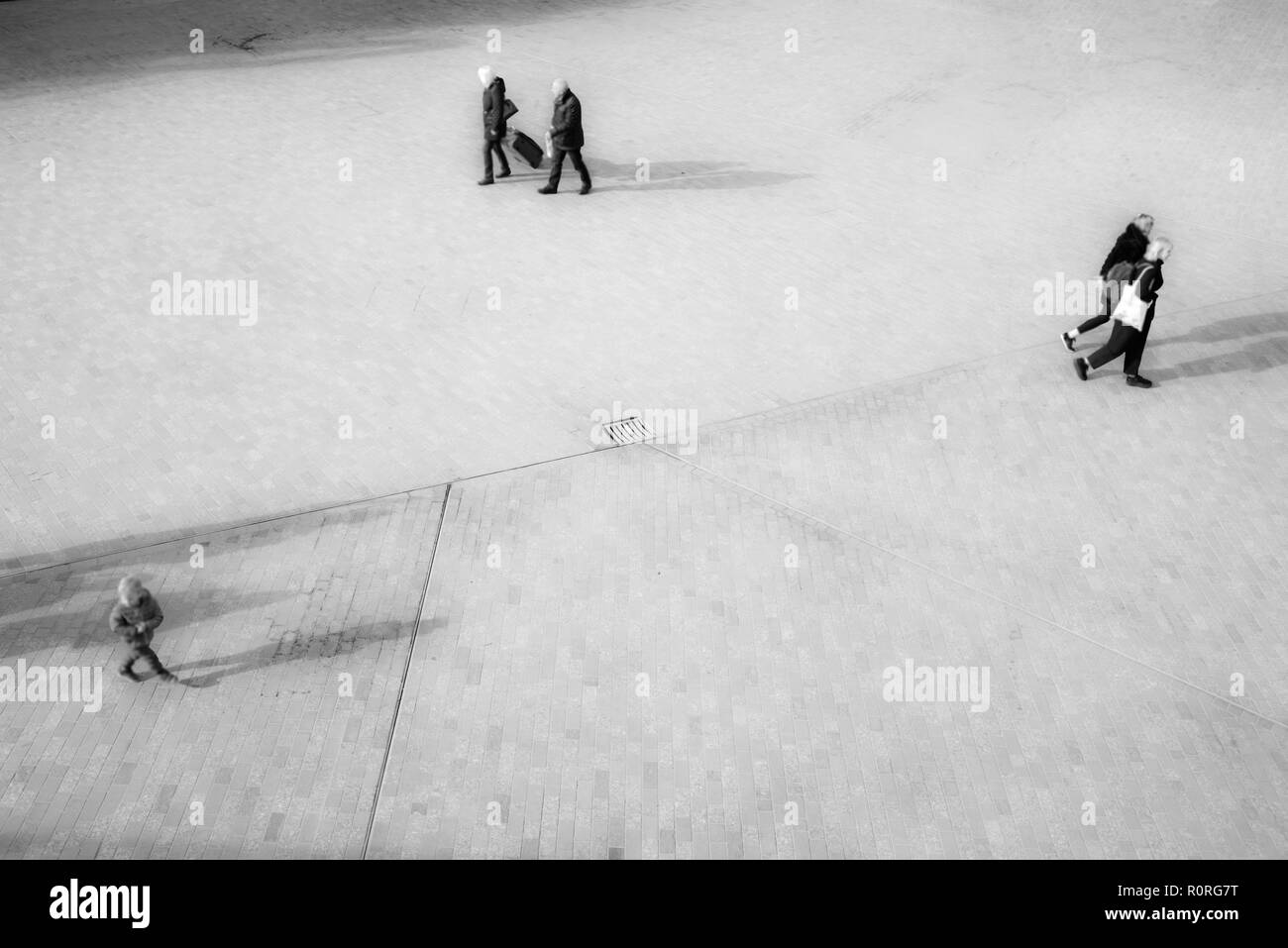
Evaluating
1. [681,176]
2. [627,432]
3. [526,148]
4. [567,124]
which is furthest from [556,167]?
[627,432]

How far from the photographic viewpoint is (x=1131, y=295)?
9117mm

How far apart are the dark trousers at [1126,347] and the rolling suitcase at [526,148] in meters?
7.07

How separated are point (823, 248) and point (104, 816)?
8.90 meters

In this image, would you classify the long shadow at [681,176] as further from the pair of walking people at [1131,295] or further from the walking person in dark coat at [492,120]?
the pair of walking people at [1131,295]

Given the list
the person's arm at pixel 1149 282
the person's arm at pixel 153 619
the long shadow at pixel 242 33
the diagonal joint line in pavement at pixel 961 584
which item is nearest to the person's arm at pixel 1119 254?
the person's arm at pixel 1149 282

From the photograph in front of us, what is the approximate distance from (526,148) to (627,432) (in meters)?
5.58

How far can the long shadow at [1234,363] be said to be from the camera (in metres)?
9.91

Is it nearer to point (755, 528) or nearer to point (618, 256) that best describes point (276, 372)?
point (618, 256)

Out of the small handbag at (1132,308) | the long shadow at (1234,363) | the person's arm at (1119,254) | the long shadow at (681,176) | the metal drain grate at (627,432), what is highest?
the long shadow at (681,176)

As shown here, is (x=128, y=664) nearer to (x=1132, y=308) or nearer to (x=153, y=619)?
(x=153, y=619)

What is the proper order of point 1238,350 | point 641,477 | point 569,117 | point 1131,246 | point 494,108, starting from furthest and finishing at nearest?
1. point 494,108
2. point 569,117
3. point 1238,350
4. point 1131,246
5. point 641,477

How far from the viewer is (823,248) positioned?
1170 centimetres

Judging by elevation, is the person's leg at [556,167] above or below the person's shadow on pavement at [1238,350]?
above
